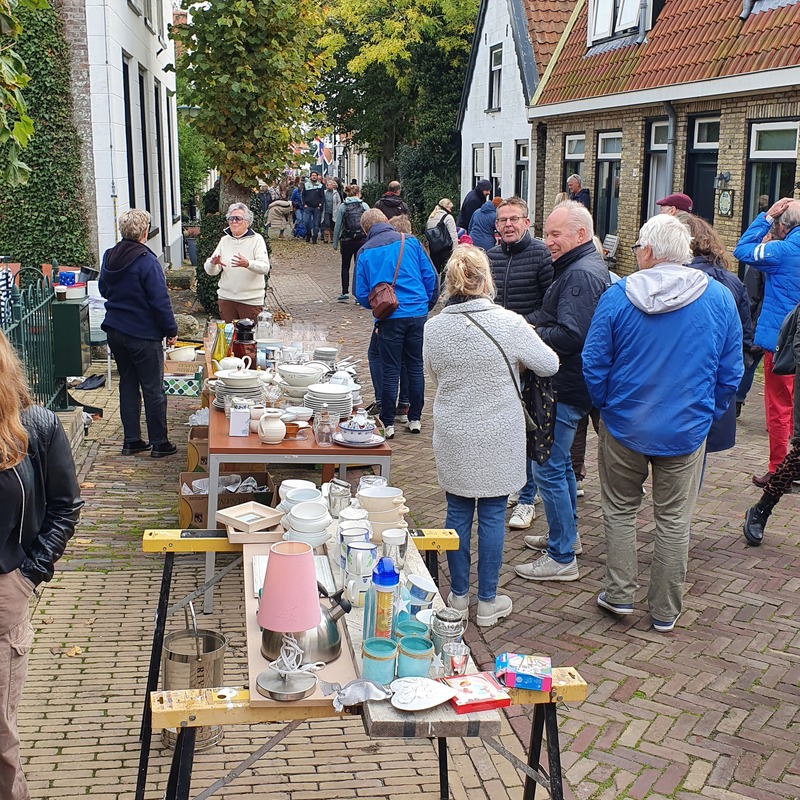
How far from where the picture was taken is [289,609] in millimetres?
2971

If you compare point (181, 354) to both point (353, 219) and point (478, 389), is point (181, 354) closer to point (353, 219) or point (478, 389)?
point (478, 389)

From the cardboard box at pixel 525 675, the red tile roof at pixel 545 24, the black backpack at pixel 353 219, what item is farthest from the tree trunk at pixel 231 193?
the cardboard box at pixel 525 675

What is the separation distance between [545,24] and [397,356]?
15.8 m

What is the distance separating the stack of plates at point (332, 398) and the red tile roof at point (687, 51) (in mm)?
8382

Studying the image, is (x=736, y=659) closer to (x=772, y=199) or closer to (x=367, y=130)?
(x=772, y=199)

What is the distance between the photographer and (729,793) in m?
3.93

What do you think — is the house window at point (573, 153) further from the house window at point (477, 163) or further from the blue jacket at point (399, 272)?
the blue jacket at point (399, 272)

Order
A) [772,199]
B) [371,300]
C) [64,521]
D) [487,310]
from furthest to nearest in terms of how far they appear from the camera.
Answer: [772,199] < [371,300] < [487,310] < [64,521]

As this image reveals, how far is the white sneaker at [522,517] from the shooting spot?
674cm

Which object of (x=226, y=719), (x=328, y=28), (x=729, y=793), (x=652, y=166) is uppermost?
(x=328, y=28)

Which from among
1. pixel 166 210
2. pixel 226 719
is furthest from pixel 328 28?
pixel 226 719

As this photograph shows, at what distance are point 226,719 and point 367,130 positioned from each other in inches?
1361

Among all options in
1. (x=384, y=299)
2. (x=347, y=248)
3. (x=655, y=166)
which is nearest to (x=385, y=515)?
(x=384, y=299)

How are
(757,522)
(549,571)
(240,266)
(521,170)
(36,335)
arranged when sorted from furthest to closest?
(521,170) → (240,266) → (36,335) → (757,522) → (549,571)
